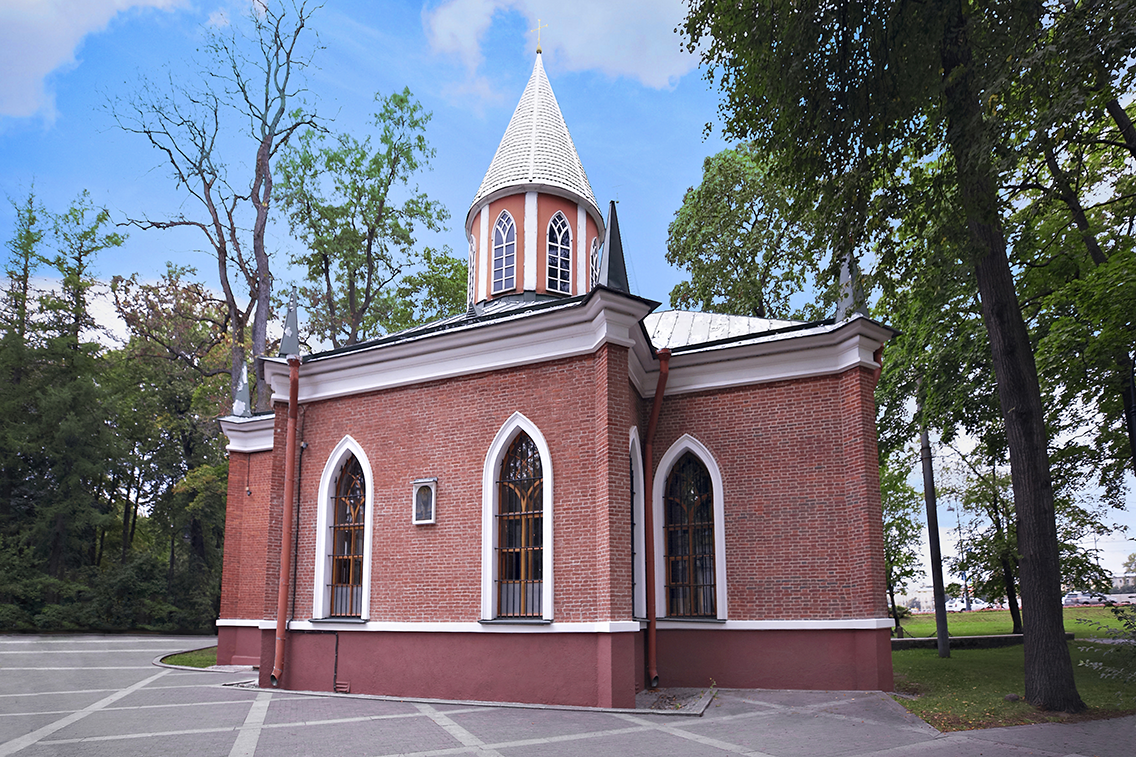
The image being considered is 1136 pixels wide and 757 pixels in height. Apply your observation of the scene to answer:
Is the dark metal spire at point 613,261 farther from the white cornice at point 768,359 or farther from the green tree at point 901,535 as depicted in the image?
the green tree at point 901,535

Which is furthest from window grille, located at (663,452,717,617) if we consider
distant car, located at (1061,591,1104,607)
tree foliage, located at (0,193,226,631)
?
tree foliage, located at (0,193,226,631)

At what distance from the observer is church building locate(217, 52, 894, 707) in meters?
10.6

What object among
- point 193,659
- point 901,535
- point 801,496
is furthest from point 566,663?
point 901,535

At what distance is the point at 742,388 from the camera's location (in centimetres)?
1240

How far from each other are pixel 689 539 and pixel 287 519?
6.65 meters

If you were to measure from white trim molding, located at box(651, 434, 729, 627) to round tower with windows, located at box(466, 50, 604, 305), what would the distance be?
5.10 m

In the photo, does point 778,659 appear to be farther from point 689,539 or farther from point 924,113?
point 924,113

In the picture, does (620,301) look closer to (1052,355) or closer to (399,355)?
(399,355)

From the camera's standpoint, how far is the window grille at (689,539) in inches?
480

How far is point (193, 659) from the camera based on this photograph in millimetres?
18859

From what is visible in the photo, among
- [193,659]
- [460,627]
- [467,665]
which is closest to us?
[467,665]

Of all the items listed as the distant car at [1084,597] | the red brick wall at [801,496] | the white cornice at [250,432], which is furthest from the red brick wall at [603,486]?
the white cornice at [250,432]

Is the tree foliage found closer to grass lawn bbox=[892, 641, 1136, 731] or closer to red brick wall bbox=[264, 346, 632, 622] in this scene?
red brick wall bbox=[264, 346, 632, 622]

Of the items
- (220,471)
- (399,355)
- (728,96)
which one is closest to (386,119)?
(220,471)
